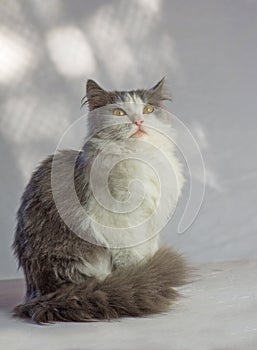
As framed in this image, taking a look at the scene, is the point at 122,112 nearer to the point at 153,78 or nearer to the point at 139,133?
the point at 139,133

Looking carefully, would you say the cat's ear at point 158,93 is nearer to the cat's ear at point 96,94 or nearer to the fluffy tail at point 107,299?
the cat's ear at point 96,94

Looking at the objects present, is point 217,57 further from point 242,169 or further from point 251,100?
point 242,169

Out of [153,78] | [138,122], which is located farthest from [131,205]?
[153,78]

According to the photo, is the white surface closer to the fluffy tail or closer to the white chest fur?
the fluffy tail

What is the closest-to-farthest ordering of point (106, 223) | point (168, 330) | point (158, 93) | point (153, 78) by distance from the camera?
point (168, 330) → point (106, 223) → point (158, 93) → point (153, 78)

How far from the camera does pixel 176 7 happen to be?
1.81 m

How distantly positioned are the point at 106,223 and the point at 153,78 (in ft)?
2.28

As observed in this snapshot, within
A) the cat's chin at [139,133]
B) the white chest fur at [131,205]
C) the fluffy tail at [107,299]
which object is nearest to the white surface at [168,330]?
the fluffy tail at [107,299]

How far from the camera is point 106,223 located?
4.07ft

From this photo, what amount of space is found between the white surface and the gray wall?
1.57 ft

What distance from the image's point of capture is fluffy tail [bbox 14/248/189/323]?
117 centimetres

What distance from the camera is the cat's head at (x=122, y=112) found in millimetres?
1271

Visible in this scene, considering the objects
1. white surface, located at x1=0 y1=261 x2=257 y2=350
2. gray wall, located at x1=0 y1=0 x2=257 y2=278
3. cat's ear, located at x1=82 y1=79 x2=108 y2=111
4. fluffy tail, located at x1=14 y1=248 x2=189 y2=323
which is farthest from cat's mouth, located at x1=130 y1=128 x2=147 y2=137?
gray wall, located at x1=0 y1=0 x2=257 y2=278

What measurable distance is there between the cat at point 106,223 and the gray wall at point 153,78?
0.44m
